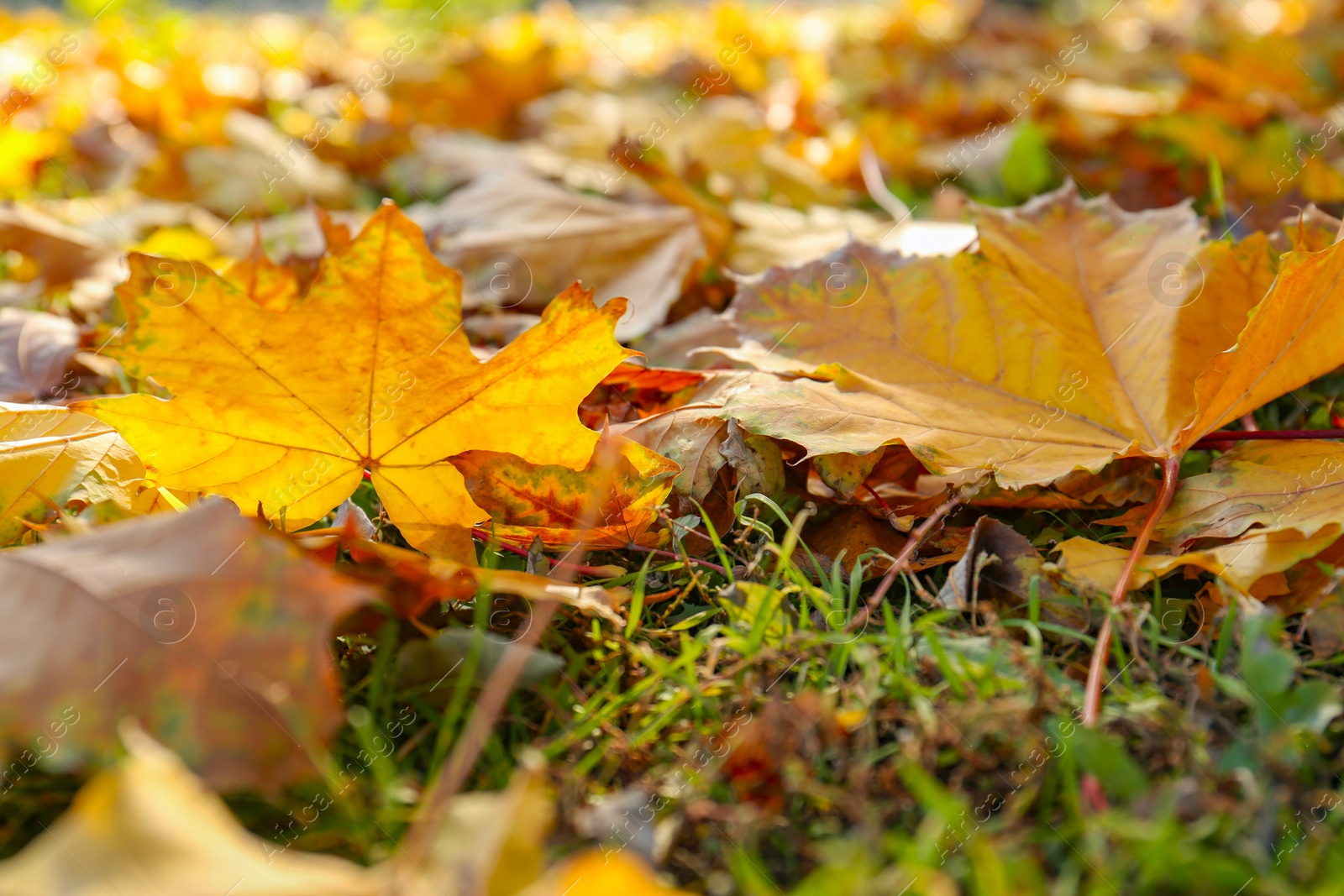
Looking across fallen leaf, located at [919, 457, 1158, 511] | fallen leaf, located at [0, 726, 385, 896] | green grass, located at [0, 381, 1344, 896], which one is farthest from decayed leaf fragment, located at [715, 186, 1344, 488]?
fallen leaf, located at [0, 726, 385, 896]

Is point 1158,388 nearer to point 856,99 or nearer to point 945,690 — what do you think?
point 945,690

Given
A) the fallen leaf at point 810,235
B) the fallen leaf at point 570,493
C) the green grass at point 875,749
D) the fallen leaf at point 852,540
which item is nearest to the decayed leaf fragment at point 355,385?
the fallen leaf at point 570,493

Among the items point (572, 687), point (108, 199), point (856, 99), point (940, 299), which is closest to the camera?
point (572, 687)

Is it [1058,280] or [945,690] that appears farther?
[1058,280]

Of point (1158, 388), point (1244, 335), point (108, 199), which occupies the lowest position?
point (1158, 388)

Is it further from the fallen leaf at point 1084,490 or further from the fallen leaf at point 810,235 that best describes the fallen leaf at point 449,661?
the fallen leaf at point 810,235

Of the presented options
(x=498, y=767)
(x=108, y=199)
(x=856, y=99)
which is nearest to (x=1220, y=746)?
(x=498, y=767)

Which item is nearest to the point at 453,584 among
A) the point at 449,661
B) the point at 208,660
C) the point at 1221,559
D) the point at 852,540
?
the point at 449,661

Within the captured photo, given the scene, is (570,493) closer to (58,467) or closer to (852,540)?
(852,540)
